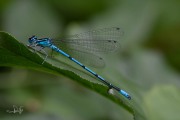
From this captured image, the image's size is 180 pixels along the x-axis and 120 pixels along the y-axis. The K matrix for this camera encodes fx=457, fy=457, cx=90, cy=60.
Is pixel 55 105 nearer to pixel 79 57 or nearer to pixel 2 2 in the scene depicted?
pixel 79 57

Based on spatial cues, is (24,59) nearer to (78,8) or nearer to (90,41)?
(90,41)

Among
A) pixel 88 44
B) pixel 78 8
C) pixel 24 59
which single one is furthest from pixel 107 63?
pixel 78 8

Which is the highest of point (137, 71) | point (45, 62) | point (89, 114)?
point (45, 62)

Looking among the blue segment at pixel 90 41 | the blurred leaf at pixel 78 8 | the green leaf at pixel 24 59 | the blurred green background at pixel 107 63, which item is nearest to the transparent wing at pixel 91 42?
the blue segment at pixel 90 41

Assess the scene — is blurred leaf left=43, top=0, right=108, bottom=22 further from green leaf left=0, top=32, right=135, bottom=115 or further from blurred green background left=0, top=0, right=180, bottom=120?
green leaf left=0, top=32, right=135, bottom=115

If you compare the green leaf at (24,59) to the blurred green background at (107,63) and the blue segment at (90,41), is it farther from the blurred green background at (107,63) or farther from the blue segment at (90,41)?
the blue segment at (90,41)

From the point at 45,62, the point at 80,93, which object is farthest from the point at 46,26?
the point at 45,62

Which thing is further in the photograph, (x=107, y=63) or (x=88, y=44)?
(x=88, y=44)
